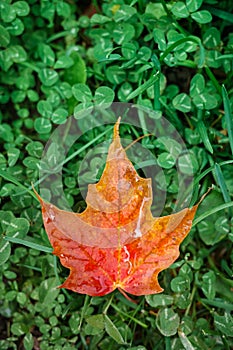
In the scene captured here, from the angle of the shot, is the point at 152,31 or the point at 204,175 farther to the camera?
the point at 152,31

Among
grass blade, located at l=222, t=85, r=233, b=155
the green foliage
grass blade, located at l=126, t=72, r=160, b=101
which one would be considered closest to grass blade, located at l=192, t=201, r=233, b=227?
the green foliage

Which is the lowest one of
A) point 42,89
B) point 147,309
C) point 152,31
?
point 147,309

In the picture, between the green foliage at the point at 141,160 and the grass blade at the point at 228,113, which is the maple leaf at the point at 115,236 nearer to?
the green foliage at the point at 141,160

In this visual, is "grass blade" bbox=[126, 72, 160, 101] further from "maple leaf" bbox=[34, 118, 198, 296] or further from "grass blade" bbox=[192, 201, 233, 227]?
"grass blade" bbox=[192, 201, 233, 227]

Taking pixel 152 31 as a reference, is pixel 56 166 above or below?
below

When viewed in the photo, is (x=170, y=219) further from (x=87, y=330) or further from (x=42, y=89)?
(x=42, y=89)

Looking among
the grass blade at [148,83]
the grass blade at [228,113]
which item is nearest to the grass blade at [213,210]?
the grass blade at [228,113]

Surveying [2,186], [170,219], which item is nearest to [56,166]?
[2,186]
